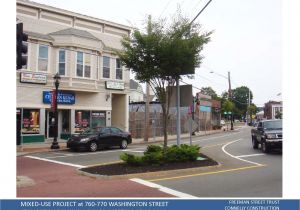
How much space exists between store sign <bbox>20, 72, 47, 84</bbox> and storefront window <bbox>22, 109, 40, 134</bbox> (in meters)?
1.82

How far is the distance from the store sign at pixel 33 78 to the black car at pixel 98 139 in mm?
5097

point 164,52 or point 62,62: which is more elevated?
point 62,62

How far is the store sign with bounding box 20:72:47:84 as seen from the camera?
24062mm

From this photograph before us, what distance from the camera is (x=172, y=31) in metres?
14.9

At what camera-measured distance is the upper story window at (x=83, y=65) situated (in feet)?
88.2

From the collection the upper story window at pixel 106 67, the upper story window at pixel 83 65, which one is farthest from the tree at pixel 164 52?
the upper story window at pixel 106 67

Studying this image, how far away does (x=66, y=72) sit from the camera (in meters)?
26.2

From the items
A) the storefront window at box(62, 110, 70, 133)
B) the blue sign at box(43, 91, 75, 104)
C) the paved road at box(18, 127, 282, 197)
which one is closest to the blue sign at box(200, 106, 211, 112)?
the storefront window at box(62, 110, 70, 133)

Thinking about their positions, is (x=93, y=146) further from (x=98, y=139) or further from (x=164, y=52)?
(x=164, y=52)

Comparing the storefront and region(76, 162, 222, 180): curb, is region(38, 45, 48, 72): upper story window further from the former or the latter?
region(76, 162, 222, 180): curb

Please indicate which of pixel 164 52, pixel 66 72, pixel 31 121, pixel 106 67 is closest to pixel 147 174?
pixel 164 52

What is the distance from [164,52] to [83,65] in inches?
547

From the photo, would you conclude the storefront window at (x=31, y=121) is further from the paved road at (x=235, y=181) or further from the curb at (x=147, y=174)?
the paved road at (x=235, y=181)

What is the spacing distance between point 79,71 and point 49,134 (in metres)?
4.70
